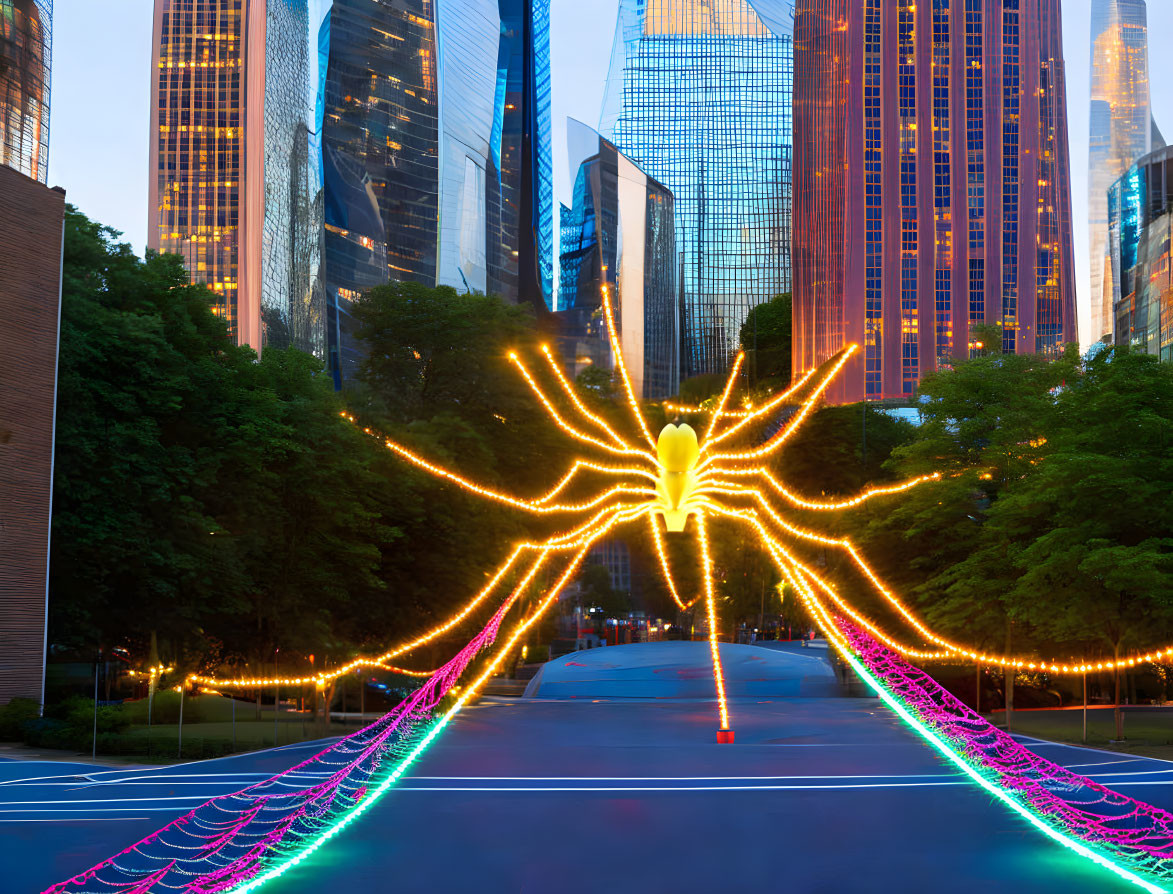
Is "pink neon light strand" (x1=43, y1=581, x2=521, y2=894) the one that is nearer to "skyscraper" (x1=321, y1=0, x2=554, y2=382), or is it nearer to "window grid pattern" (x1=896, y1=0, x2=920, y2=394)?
"skyscraper" (x1=321, y1=0, x2=554, y2=382)

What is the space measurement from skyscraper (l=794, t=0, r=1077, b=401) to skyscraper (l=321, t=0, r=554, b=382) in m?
48.1

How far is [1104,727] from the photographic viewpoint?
1137 inches

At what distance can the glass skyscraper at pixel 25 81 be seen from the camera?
73.5 m

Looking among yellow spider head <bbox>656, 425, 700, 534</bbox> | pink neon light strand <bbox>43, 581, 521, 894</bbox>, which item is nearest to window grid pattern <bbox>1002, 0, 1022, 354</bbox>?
yellow spider head <bbox>656, 425, 700, 534</bbox>

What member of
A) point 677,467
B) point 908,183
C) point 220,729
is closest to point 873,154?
point 908,183

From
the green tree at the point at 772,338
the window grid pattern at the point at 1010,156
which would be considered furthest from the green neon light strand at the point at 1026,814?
the window grid pattern at the point at 1010,156

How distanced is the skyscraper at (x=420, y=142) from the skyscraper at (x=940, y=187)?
158 ft

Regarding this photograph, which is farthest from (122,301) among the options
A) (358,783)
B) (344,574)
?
(358,783)

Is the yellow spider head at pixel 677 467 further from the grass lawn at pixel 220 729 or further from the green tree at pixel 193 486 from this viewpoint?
the green tree at pixel 193 486

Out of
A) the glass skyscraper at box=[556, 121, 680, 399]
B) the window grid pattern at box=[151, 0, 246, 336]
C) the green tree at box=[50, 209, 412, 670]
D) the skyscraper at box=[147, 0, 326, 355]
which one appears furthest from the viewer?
the glass skyscraper at box=[556, 121, 680, 399]

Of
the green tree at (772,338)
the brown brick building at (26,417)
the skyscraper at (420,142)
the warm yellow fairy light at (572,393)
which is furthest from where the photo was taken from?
the skyscraper at (420,142)

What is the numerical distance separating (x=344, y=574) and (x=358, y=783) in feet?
Result: 57.6

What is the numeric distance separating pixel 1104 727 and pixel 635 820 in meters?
Answer: 19.7

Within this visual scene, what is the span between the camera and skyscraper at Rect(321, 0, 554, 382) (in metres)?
140
